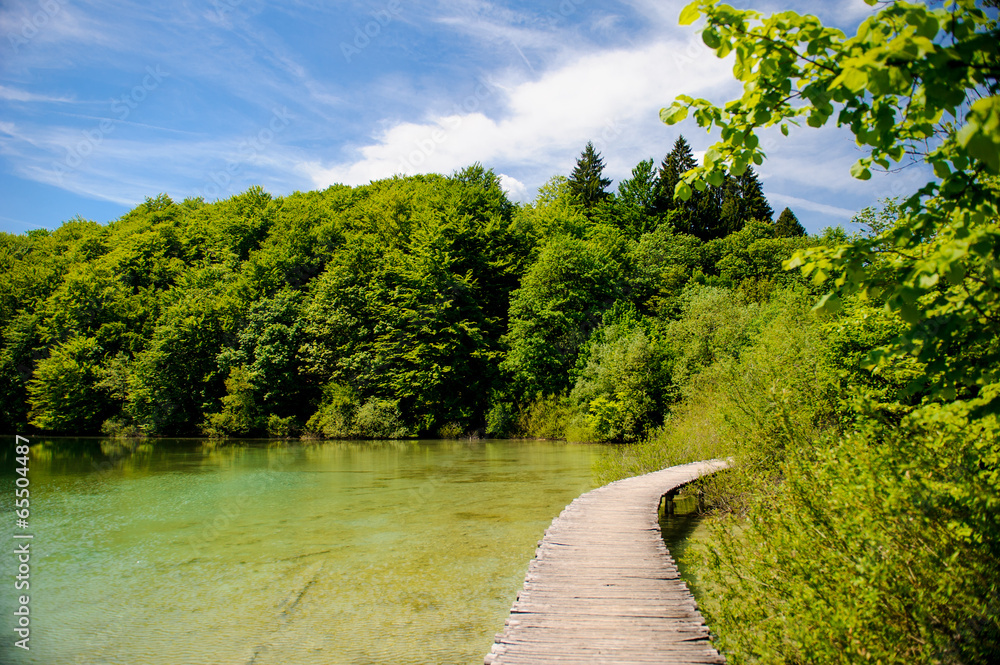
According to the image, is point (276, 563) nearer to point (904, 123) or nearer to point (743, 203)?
point (904, 123)

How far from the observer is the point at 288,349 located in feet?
113

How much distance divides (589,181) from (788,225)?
1929 cm

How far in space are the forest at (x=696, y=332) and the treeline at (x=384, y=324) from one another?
174mm

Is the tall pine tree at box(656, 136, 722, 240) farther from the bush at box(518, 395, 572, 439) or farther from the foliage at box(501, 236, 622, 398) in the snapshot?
the bush at box(518, 395, 572, 439)

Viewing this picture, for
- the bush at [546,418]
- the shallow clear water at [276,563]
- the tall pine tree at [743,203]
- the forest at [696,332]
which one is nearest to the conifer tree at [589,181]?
the forest at [696,332]

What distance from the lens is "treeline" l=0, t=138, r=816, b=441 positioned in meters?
31.8

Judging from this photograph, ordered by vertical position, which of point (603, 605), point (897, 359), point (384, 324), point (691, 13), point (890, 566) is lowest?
point (603, 605)

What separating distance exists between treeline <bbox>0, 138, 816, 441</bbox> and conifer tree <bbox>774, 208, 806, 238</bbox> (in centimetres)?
1182

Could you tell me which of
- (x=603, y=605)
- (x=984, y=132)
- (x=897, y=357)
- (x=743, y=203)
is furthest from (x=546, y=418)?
(x=743, y=203)

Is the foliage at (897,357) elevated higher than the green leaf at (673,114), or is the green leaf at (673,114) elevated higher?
the green leaf at (673,114)

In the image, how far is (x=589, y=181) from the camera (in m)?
53.6

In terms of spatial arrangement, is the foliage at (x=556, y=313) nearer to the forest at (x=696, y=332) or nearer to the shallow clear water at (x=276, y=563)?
the forest at (x=696, y=332)

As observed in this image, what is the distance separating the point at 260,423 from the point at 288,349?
4439 millimetres

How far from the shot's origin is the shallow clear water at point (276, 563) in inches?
230
